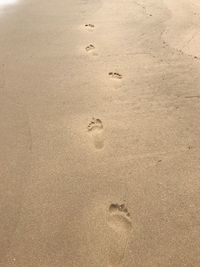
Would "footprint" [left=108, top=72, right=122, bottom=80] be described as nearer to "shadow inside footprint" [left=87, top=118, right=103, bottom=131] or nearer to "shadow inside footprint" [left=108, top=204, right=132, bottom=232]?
"shadow inside footprint" [left=87, top=118, right=103, bottom=131]

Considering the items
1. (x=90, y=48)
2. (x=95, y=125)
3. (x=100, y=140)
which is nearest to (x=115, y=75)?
(x=90, y=48)

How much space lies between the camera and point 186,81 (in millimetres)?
3277

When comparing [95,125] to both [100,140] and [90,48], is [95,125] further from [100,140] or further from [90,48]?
[90,48]

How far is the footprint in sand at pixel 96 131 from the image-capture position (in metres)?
2.71

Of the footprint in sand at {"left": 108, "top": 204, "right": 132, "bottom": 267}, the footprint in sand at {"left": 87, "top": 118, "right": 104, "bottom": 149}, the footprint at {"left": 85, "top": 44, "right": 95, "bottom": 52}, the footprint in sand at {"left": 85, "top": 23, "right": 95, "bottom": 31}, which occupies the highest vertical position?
the footprint in sand at {"left": 85, "top": 23, "right": 95, "bottom": 31}

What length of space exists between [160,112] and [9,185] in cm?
136

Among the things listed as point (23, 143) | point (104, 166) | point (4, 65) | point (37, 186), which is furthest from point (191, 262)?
point (4, 65)

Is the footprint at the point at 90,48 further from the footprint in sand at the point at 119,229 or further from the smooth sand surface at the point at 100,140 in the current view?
the footprint in sand at the point at 119,229

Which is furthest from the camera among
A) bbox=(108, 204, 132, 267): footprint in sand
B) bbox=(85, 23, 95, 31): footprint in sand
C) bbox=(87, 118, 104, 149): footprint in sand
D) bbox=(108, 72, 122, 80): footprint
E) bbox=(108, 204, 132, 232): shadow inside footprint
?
bbox=(85, 23, 95, 31): footprint in sand

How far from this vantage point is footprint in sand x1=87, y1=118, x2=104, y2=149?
2707 mm

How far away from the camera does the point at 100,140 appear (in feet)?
8.96

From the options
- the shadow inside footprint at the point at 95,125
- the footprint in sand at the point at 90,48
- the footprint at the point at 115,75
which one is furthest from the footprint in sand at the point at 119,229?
the footprint in sand at the point at 90,48

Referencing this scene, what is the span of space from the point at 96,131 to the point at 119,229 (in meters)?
0.89

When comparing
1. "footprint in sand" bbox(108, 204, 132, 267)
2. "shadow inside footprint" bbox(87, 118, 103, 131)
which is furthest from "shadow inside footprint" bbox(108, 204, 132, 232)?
"shadow inside footprint" bbox(87, 118, 103, 131)
